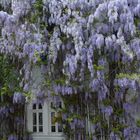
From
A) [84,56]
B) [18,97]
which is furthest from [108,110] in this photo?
[18,97]

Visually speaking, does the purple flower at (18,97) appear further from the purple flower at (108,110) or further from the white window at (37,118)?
the purple flower at (108,110)

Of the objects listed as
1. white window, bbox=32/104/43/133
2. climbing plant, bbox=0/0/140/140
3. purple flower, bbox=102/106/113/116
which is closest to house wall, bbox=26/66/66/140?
white window, bbox=32/104/43/133

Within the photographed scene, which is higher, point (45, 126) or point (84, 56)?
point (84, 56)

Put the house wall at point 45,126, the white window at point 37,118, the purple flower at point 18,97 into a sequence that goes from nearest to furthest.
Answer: the purple flower at point 18,97 < the house wall at point 45,126 < the white window at point 37,118

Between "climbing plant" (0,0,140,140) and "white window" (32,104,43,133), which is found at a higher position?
"climbing plant" (0,0,140,140)

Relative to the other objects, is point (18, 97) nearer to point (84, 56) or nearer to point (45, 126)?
point (45, 126)

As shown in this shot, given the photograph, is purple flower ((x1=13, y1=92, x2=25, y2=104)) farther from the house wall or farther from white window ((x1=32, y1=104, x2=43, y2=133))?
white window ((x1=32, y1=104, x2=43, y2=133))

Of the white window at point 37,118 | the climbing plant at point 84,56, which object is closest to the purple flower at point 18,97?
the climbing plant at point 84,56

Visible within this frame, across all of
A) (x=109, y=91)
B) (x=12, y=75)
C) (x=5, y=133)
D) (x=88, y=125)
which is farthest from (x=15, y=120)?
(x=109, y=91)

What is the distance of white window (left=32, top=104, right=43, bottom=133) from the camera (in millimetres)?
9922

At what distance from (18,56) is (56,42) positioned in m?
1.07

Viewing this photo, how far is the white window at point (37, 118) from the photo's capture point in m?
9.92

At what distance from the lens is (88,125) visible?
905 cm

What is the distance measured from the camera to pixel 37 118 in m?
9.92
